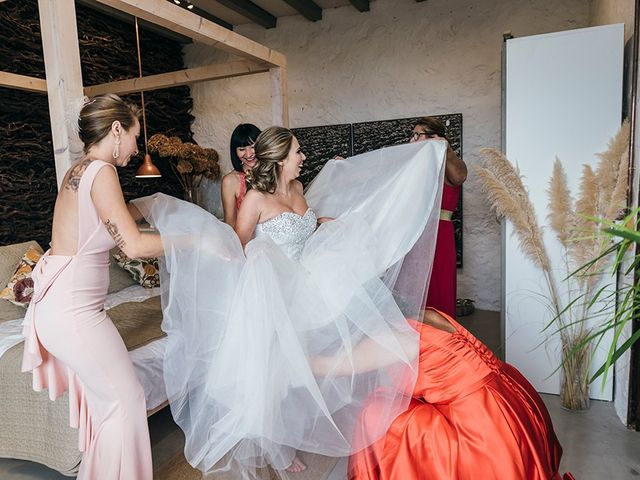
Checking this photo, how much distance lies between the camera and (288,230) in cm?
206

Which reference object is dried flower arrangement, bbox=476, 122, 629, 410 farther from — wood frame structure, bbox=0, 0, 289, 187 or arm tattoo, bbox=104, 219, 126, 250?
arm tattoo, bbox=104, 219, 126, 250

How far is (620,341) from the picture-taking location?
8.44 feet

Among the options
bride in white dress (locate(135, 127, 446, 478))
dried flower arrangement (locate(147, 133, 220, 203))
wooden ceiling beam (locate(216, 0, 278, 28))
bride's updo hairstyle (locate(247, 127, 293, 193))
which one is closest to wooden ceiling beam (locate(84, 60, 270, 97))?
dried flower arrangement (locate(147, 133, 220, 203))

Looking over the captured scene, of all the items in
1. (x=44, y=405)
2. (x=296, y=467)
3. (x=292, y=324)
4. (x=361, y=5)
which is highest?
(x=361, y=5)

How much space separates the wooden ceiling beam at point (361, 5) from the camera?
4.38 m

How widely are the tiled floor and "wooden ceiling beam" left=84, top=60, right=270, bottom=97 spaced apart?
240 cm

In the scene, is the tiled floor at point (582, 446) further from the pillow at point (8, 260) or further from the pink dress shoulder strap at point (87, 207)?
the pink dress shoulder strap at point (87, 207)

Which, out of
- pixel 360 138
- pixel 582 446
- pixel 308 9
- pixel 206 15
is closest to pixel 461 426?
pixel 582 446

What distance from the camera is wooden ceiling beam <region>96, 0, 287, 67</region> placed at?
6.88ft

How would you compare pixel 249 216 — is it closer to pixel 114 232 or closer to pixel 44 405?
pixel 114 232

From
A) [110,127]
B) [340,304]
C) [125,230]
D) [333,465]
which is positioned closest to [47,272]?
[125,230]

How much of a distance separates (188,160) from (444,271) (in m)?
Result: 3.27

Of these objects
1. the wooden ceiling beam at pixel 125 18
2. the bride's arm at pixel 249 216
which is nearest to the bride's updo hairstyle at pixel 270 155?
the bride's arm at pixel 249 216

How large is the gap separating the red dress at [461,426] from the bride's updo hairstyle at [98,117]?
52.5 inches
